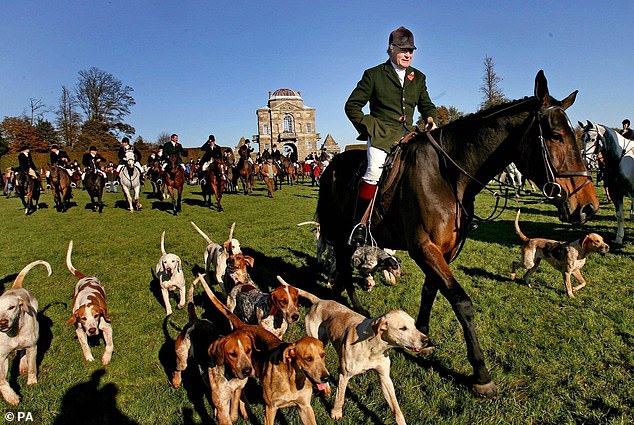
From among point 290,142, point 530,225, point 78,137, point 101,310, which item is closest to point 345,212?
point 101,310

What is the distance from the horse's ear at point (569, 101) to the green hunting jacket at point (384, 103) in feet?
5.56

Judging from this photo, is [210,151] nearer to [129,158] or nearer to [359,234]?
[129,158]

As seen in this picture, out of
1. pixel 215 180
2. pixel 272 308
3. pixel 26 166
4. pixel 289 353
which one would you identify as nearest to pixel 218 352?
pixel 289 353

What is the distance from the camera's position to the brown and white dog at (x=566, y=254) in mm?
5980

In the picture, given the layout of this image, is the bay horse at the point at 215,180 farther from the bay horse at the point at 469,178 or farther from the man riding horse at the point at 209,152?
the bay horse at the point at 469,178

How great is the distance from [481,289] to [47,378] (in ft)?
20.4

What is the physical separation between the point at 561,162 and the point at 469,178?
797 mm

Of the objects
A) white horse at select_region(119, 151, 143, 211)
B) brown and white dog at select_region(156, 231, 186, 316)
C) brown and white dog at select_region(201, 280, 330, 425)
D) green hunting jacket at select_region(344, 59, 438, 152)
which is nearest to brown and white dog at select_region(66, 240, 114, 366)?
brown and white dog at select_region(156, 231, 186, 316)

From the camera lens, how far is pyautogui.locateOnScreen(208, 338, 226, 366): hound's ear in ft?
10.5

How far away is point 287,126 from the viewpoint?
7975 centimetres

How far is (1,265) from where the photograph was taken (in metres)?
9.05

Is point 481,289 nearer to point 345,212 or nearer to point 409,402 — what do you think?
point 345,212

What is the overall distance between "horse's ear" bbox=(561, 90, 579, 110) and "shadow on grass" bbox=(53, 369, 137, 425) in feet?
15.9

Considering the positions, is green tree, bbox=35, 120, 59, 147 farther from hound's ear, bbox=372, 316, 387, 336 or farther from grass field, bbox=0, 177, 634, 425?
hound's ear, bbox=372, 316, 387, 336
